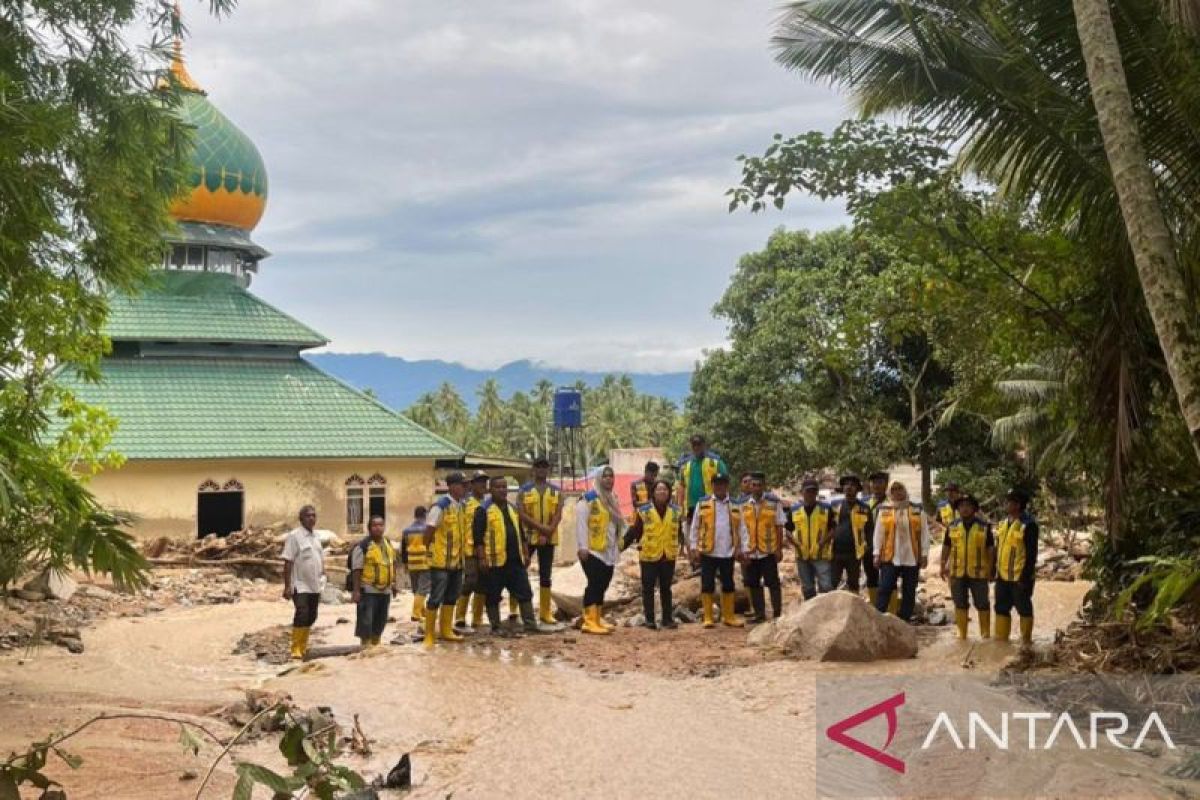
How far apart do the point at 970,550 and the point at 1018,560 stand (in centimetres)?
58

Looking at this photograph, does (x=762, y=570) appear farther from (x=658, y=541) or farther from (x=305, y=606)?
(x=305, y=606)

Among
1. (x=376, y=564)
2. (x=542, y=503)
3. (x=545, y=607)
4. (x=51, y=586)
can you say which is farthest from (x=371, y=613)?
(x=51, y=586)

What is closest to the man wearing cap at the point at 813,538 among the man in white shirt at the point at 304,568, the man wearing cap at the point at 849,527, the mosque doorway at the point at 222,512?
the man wearing cap at the point at 849,527

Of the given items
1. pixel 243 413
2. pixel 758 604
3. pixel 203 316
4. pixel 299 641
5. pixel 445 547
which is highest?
pixel 203 316

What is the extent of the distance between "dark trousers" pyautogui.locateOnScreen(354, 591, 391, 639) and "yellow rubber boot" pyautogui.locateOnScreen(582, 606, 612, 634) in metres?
2.31

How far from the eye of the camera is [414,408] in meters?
73.8

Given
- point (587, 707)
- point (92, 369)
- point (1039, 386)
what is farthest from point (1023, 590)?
point (1039, 386)

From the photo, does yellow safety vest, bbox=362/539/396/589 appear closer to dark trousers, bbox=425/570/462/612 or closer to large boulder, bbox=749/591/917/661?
dark trousers, bbox=425/570/462/612

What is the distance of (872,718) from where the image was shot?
26.6 ft

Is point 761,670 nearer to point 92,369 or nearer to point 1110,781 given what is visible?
point 1110,781

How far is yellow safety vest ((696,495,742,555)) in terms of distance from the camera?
41.9ft

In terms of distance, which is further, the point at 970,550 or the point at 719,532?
the point at 719,532

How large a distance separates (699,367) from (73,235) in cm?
2479

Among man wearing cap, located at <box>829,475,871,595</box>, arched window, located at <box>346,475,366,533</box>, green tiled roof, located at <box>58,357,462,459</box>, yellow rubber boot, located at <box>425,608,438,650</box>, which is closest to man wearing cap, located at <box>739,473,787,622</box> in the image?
man wearing cap, located at <box>829,475,871,595</box>
